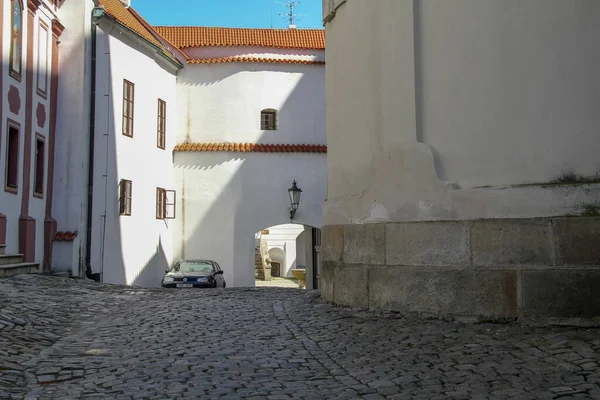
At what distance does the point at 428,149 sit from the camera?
931cm

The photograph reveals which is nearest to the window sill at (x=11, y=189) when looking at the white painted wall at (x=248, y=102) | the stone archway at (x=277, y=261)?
the white painted wall at (x=248, y=102)

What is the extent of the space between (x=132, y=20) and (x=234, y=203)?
7.37 metres

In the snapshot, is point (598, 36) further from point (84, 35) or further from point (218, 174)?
point (218, 174)

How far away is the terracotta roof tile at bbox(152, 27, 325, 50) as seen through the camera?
29.3 meters

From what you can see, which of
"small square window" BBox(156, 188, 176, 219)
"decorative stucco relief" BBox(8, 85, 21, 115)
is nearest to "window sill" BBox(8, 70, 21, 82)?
"decorative stucco relief" BBox(8, 85, 21, 115)

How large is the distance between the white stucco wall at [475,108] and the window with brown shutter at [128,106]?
13982 mm

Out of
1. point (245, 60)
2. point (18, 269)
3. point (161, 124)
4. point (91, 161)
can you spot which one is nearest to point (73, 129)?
point (91, 161)

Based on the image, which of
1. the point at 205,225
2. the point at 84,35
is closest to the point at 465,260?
the point at 84,35

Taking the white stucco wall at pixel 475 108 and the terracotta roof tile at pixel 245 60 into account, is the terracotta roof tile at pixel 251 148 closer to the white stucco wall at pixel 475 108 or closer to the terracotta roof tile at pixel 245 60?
the terracotta roof tile at pixel 245 60

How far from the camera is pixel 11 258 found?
1661 cm

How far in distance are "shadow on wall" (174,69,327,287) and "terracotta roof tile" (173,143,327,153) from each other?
0.16 metres

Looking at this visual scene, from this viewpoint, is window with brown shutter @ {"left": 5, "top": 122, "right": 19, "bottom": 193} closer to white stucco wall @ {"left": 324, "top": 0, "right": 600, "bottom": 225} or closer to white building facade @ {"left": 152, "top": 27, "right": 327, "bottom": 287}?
white stucco wall @ {"left": 324, "top": 0, "right": 600, "bottom": 225}

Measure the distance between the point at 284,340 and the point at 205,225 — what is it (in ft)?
62.9

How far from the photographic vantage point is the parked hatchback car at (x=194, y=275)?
22.2 m
